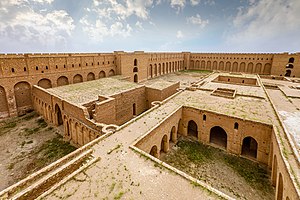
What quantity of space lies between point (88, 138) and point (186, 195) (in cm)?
992

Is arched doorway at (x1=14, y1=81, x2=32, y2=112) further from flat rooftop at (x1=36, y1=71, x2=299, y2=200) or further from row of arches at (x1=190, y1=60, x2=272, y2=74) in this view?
row of arches at (x1=190, y1=60, x2=272, y2=74)

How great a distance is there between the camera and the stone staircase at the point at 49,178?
6.80 metres

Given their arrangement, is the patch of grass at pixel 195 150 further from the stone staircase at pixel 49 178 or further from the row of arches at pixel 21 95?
the row of arches at pixel 21 95

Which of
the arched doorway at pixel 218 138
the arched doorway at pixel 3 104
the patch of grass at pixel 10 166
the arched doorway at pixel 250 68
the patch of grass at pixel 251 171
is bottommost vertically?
the patch of grass at pixel 10 166

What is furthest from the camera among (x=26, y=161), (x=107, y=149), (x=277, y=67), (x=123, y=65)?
(x=277, y=67)

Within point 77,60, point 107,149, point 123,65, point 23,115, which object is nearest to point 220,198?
point 107,149

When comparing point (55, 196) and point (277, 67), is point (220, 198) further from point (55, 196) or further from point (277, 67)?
point (277, 67)

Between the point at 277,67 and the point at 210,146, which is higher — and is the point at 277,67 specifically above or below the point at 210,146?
above

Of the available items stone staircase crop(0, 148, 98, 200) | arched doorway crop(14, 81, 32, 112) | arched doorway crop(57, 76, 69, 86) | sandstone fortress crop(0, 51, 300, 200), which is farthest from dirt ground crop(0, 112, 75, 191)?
arched doorway crop(57, 76, 69, 86)

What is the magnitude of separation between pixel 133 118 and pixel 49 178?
11.6m

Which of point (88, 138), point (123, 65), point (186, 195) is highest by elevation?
point (123, 65)

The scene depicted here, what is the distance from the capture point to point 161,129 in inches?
516

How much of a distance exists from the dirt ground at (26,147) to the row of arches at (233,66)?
5267 cm

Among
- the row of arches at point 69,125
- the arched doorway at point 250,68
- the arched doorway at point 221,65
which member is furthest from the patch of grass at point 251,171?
the arched doorway at point 221,65
